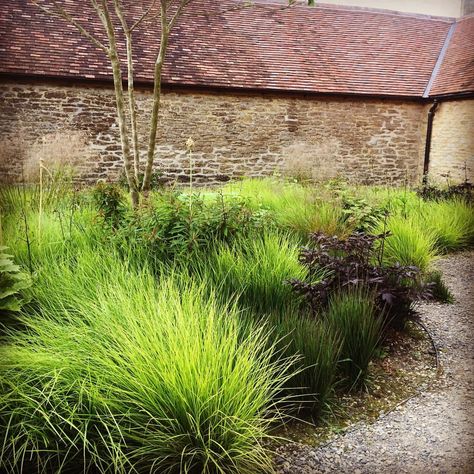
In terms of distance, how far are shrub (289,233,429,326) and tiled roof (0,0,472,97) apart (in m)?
6.52

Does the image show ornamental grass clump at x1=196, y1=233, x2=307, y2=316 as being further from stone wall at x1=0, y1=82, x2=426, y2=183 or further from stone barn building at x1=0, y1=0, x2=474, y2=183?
stone wall at x1=0, y1=82, x2=426, y2=183

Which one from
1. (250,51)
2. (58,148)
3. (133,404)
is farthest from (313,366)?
(250,51)

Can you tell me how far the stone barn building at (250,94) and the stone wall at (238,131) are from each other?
0.03 metres

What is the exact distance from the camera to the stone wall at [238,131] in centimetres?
969

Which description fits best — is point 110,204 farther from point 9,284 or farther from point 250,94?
point 250,94

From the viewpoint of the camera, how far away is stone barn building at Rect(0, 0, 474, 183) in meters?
9.41

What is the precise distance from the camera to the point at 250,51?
11.0 m

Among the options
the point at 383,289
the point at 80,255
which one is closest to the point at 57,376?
the point at 80,255

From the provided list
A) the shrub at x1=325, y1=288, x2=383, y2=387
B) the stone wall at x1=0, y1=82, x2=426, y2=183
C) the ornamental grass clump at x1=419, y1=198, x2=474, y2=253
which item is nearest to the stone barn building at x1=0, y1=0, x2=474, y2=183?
the stone wall at x1=0, y1=82, x2=426, y2=183

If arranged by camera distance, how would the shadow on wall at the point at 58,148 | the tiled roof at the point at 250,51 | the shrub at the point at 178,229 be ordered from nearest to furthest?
the shrub at the point at 178,229 → the shadow on wall at the point at 58,148 → the tiled roof at the point at 250,51

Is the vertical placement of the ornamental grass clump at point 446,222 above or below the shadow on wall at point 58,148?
below

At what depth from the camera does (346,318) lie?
315cm

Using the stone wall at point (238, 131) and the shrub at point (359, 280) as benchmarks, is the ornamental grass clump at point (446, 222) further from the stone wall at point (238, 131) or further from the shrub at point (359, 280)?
the stone wall at point (238, 131)

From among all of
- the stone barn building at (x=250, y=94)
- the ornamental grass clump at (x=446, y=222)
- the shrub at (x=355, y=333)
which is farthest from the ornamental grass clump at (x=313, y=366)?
the stone barn building at (x=250, y=94)
